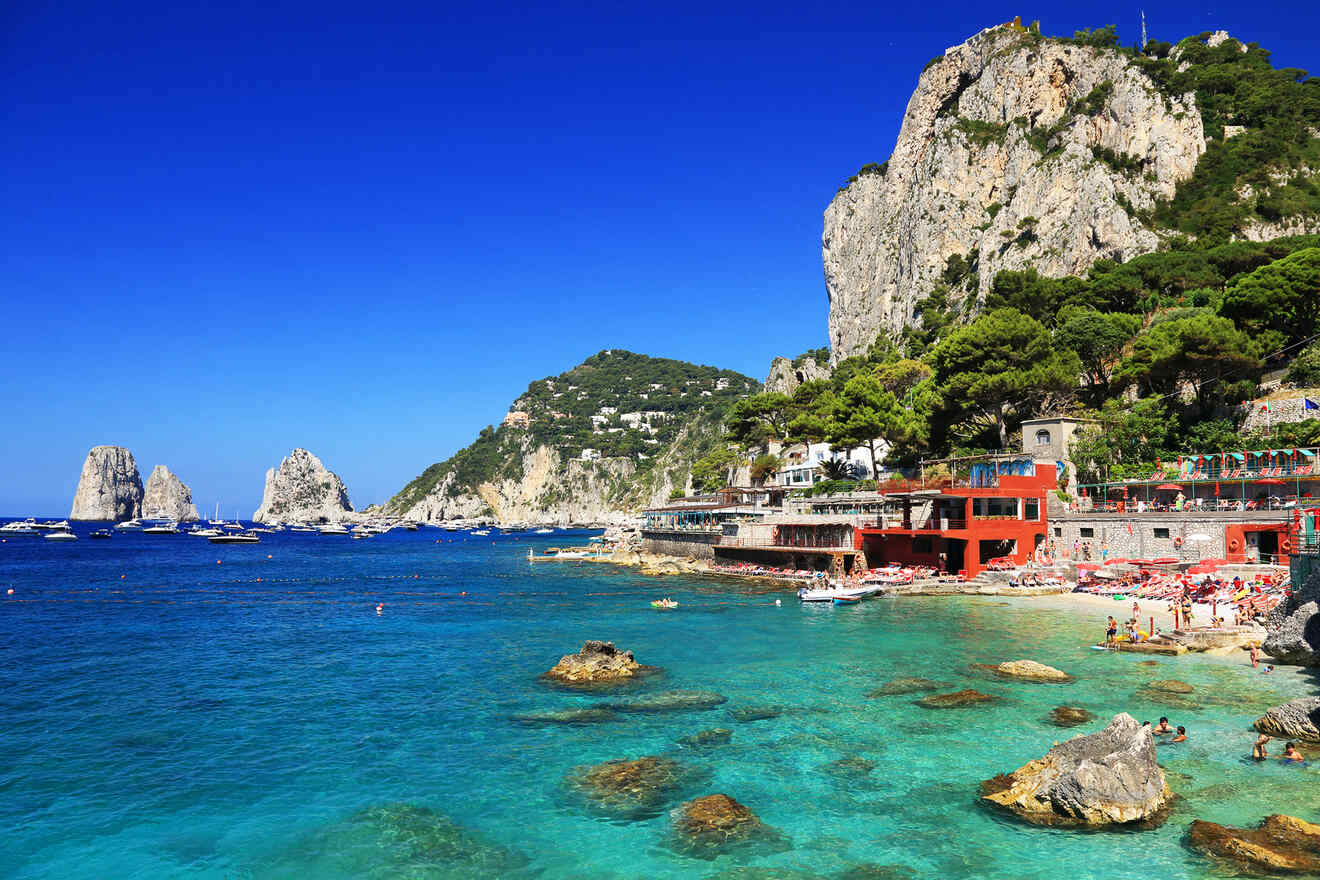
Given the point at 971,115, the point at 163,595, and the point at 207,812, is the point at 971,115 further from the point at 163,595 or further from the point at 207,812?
the point at 207,812

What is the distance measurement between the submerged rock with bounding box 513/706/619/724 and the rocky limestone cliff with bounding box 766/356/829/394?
4077 inches

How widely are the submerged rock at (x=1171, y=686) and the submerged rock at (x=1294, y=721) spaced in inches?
144

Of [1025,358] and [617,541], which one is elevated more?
[1025,358]

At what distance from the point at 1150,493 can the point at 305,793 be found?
48.7 metres

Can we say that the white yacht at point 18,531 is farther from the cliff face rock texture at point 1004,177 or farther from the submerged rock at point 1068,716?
the submerged rock at point 1068,716

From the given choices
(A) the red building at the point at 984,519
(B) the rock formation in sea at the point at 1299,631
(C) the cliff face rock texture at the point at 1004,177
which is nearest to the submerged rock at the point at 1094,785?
(B) the rock formation in sea at the point at 1299,631

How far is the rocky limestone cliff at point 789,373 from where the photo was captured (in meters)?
125

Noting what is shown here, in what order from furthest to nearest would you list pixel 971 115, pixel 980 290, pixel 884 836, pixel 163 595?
pixel 971 115, pixel 980 290, pixel 163 595, pixel 884 836

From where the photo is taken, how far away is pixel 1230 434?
47.5 metres

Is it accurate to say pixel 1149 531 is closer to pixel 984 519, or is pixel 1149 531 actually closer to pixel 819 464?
pixel 984 519

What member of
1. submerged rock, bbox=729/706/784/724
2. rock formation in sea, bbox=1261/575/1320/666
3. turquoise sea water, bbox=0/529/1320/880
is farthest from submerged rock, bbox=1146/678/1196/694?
submerged rock, bbox=729/706/784/724

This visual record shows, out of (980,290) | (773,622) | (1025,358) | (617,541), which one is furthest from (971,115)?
(773,622)

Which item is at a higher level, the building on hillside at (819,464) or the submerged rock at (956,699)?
the building on hillside at (819,464)

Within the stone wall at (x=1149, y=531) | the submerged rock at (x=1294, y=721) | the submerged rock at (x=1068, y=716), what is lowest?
the submerged rock at (x=1068, y=716)
